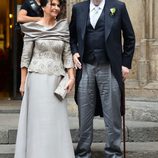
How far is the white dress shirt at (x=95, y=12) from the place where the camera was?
591 cm

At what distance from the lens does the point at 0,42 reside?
13727mm

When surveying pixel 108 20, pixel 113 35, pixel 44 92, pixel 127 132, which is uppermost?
pixel 108 20

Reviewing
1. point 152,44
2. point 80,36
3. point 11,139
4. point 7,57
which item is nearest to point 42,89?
point 80,36

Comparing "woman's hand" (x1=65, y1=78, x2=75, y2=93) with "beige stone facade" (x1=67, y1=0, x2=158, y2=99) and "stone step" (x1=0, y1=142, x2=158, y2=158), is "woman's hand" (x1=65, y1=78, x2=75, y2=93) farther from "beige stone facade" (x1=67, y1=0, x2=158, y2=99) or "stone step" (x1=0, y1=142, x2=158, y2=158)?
"beige stone facade" (x1=67, y1=0, x2=158, y2=99)

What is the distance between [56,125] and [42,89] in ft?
1.32

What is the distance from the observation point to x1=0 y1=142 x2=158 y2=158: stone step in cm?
666

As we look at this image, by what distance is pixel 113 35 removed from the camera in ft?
19.3

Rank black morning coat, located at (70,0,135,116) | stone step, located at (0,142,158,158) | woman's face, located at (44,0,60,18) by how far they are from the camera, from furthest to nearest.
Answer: stone step, located at (0,142,158,158) < black morning coat, located at (70,0,135,116) < woman's face, located at (44,0,60,18)

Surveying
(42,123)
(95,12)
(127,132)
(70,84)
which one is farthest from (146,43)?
(42,123)

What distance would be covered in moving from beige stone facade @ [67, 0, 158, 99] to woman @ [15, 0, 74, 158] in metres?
3.03

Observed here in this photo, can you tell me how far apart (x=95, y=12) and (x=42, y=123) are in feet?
4.38

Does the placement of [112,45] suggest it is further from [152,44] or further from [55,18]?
[152,44]

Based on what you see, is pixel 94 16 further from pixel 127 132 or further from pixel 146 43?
pixel 146 43

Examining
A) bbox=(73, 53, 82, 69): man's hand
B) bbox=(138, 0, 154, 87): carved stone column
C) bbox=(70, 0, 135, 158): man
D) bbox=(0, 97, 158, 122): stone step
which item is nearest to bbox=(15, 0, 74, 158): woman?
bbox=(73, 53, 82, 69): man's hand
